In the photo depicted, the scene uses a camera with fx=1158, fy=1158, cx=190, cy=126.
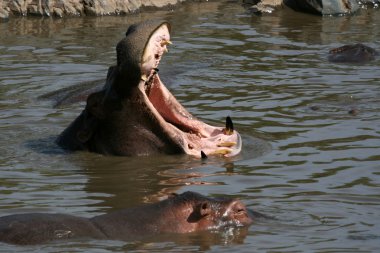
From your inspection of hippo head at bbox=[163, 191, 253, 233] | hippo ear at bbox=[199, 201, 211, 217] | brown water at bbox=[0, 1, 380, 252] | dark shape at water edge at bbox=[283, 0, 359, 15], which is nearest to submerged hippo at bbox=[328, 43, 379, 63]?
brown water at bbox=[0, 1, 380, 252]

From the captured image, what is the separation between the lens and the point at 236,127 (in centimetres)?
1017

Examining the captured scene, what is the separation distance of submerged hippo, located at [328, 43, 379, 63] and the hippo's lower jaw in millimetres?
4323

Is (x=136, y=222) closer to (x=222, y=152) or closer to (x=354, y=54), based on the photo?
(x=222, y=152)

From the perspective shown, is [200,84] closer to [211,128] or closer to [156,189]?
[211,128]

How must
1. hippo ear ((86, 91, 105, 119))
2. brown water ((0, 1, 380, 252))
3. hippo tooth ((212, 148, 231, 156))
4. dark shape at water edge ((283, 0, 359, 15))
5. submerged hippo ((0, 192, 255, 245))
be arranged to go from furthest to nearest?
dark shape at water edge ((283, 0, 359, 15)) < hippo tooth ((212, 148, 231, 156)) < hippo ear ((86, 91, 105, 119)) < brown water ((0, 1, 380, 252)) < submerged hippo ((0, 192, 255, 245))

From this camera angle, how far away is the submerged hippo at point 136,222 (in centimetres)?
645

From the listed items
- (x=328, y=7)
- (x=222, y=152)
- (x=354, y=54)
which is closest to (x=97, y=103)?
(x=222, y=152)

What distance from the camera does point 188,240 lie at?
6.64 meters

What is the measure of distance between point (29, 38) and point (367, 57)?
4.50 meters

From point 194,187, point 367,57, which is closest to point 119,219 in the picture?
point 194,187

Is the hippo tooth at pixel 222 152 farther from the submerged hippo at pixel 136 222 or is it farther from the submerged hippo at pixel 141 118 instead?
the submerged hippo at pixel 136 222

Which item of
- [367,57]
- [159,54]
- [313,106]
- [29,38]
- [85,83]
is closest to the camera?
[159,54]

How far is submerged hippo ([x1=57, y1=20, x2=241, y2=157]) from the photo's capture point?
865 cm

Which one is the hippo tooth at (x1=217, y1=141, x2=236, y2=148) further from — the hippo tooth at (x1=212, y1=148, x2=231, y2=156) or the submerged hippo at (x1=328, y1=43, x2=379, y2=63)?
Result: the submerged hippo at (x1=328, y1=43, x2=379, y2=63)
